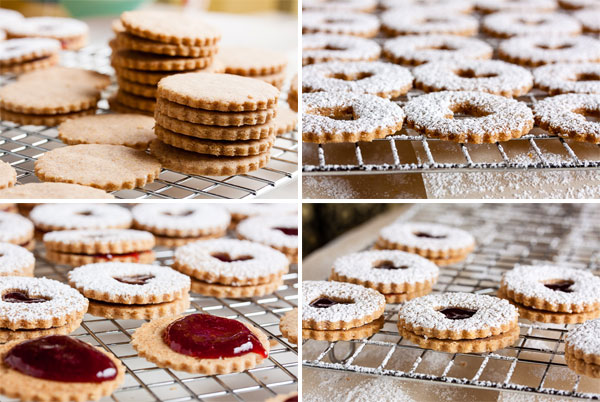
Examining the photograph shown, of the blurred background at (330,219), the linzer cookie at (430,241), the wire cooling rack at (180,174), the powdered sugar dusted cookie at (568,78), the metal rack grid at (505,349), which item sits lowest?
the blurred background at (330,219)

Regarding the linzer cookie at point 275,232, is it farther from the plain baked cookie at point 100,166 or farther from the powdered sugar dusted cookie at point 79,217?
the plain baked cookie at point 100,166

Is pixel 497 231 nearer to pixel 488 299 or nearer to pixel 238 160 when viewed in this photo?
pixel 488 299

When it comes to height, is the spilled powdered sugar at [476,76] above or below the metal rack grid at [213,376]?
above

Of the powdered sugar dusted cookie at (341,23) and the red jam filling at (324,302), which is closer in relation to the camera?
the red jam filling at (324,302)

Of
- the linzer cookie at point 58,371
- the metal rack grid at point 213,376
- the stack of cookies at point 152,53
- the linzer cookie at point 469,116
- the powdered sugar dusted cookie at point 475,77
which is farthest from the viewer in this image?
the powdered sugar dusted cookie at point 475,77

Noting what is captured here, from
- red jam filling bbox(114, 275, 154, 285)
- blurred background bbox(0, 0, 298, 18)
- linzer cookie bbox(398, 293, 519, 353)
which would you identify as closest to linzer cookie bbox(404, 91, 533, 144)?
linzer cookie bbox(398, 293, 519, 353)

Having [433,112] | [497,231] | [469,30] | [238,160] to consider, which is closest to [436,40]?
[469,30]

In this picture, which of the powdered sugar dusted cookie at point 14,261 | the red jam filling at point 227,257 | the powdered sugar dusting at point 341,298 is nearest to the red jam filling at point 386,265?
the powdered sugar dusting at point 341,298
